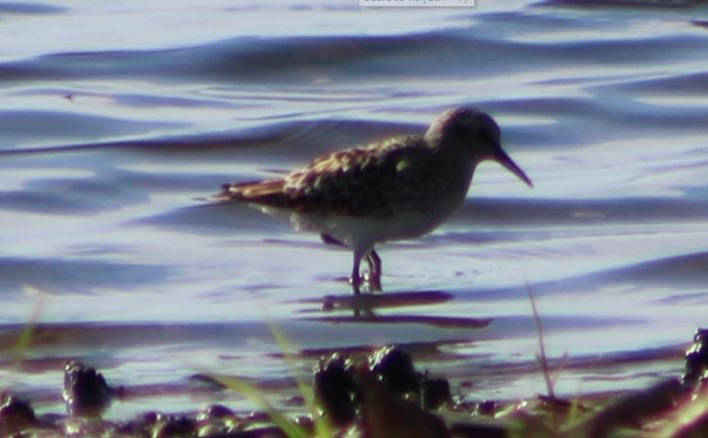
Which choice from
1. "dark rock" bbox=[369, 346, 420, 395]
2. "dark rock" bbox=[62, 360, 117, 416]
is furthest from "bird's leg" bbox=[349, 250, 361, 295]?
"dark rock" bbox=[369, 346, 420, 395]

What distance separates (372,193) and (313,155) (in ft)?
10.2

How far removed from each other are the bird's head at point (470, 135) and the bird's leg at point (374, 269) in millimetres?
808

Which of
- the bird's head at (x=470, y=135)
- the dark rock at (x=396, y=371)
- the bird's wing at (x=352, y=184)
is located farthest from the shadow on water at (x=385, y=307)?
the dark rock at (x=396, y=371)

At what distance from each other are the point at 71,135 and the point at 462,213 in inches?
127

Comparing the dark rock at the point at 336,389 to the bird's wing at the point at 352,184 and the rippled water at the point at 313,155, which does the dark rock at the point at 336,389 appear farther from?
the bird's wing at the point at 352,184

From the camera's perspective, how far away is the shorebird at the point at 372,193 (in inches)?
373

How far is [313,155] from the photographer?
41.3 ft

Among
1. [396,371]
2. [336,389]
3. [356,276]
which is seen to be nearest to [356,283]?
[356,276]

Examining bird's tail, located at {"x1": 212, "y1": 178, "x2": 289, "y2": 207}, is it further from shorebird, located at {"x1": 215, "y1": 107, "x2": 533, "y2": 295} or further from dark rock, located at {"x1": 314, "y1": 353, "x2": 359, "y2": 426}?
dark rock, located at {"x1": 314, "y1": 353, "x2": 359, "y2": 426}

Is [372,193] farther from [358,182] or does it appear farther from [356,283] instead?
[356,283]

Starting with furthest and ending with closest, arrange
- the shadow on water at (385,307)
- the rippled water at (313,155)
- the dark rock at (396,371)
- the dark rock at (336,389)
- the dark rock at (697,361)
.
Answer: the shadow on water at (385,307) < the rippled water at (313,155) < the dark rock at (697,361) < the dark rock at (396,371) < the dark rock at (336,389)

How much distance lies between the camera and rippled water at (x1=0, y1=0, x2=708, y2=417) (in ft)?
26.3

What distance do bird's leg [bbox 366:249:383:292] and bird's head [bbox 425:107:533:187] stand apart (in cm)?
81

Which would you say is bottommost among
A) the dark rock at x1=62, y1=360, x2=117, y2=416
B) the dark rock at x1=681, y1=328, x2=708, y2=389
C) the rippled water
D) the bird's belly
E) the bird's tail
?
the rippled water
